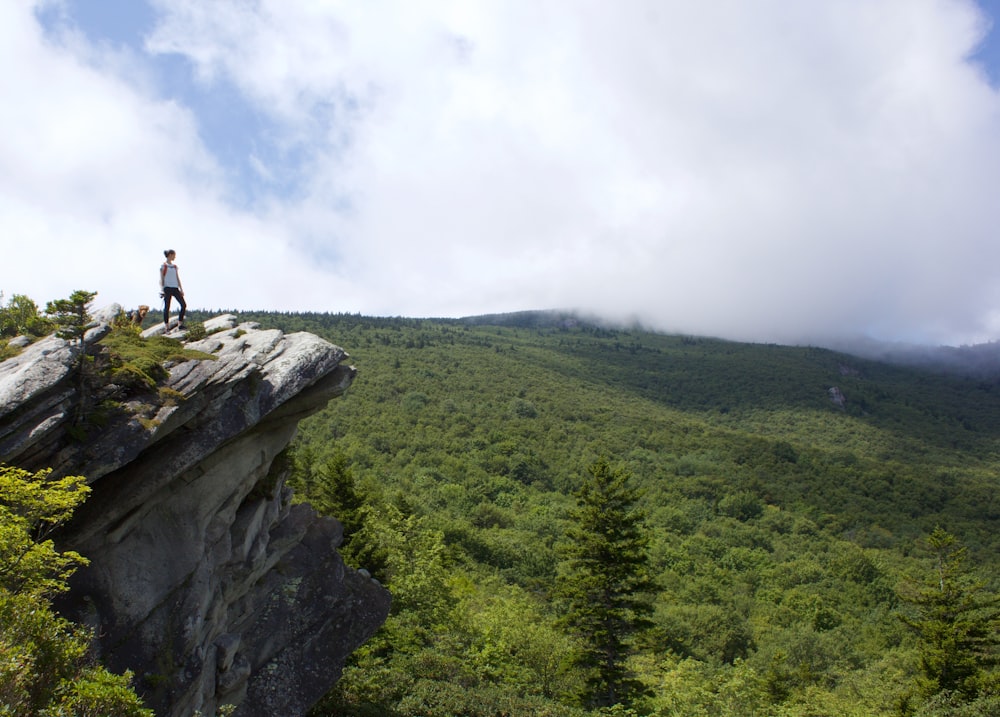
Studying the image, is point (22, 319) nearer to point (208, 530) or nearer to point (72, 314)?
point (72, 314)

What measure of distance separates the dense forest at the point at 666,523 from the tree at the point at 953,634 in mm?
100

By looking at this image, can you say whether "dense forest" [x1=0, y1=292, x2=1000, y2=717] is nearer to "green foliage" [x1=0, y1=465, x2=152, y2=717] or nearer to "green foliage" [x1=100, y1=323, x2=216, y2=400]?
"green foliage" [x1=0, y1=465, x2=152, y2=717]

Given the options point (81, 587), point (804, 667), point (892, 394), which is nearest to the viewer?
point (81, 587)

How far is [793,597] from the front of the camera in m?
58.0

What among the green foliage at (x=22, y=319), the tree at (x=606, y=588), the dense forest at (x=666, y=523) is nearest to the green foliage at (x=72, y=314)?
the green foliage at (x=22, y=319)

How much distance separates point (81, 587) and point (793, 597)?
203 ft

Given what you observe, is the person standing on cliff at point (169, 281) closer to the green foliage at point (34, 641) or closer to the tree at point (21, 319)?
the tree at point (21, 319)

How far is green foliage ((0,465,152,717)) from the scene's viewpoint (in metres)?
7.34

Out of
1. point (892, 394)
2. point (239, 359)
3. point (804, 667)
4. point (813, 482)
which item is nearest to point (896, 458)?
point (813, 482)

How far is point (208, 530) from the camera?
48.5ft

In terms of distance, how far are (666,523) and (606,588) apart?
5405 centimetres

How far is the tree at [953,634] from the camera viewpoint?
27984mm

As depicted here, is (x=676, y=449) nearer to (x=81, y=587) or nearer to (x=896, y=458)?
(x=896, y=458)

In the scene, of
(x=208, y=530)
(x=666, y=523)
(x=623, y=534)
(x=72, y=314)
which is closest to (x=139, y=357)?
(x=72, y=314)
